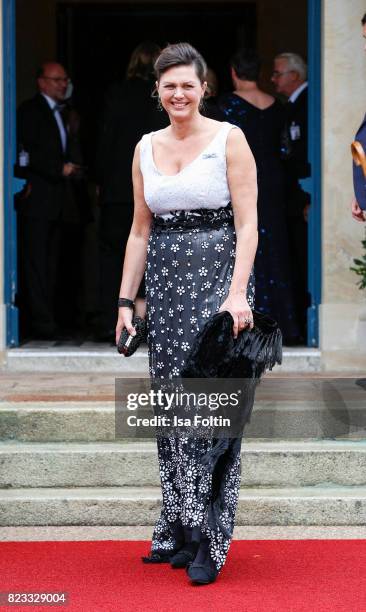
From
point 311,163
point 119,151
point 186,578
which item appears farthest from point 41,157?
point 186,578

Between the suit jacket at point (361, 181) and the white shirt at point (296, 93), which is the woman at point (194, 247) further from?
the white shirt at point (296, 93)

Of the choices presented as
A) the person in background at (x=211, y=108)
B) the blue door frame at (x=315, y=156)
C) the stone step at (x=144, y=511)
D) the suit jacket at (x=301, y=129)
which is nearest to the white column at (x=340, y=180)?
the blue door frame at (x=315, y=156)

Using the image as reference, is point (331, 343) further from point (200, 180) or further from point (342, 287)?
point (200, 180)

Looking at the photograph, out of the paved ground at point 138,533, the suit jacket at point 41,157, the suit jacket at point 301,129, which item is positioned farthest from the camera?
the suit jacket at point 41,157

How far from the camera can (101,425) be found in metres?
6.50

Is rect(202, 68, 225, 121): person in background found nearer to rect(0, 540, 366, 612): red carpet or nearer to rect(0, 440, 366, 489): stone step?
rect(0, 440, 366, 489): stone step

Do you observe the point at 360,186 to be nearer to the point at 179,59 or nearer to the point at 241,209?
the point at 241,209

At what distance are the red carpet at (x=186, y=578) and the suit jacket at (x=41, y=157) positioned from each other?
4220 mm

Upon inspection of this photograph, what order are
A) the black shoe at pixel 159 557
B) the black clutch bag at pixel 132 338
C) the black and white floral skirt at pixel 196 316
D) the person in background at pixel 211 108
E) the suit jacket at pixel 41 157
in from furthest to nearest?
the suit jacket at pixel 41 157, the person in background at pixel 211 108, the black shoe at pixel 159 557, the black clutch bag at pixel 132 338, the black and white floral skirt at pixel 196 316

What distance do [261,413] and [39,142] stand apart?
3.53 m

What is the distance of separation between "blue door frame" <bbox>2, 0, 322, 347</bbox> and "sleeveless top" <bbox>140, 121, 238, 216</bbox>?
3.79 m

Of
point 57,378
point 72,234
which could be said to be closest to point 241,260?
point 57,378

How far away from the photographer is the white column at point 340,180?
845 cm

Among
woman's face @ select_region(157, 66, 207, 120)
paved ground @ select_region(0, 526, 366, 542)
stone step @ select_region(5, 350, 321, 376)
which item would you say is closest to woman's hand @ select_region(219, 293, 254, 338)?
woman's face @ select_region(157, 66, 207, 120)
